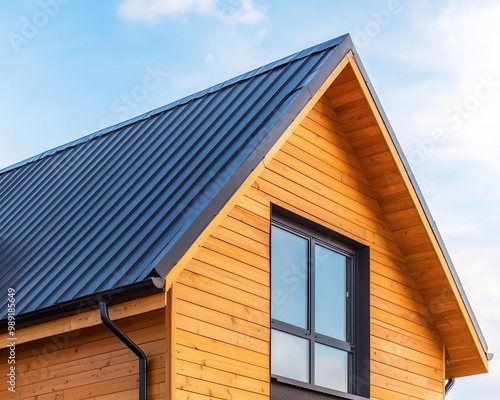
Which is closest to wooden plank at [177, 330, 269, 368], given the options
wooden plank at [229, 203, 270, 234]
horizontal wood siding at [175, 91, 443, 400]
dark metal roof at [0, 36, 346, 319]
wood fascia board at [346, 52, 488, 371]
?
horizontal wood siding at [175, 91, 443, 400]

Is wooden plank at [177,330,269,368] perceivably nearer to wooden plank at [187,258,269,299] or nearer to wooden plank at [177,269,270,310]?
wooden plank at [177,269,270,310]

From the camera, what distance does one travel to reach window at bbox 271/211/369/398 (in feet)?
36.3

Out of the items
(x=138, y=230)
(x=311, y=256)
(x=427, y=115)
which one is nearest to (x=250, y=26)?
(x=427, y=115)

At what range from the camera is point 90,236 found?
427 inches

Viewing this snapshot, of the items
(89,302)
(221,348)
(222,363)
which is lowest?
(222,363)

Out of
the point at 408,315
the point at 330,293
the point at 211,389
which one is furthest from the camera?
the point at 408,315

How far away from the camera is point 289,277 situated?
1136 cm

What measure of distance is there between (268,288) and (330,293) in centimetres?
155

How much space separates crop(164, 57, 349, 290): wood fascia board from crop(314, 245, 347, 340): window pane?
172cm

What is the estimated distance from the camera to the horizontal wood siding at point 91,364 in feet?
31.0

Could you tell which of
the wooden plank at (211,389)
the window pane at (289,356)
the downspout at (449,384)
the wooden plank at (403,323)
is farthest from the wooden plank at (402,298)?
the wooden plank at (211,389)

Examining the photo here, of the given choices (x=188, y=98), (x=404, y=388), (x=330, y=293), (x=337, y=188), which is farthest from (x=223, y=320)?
(x=188, y=98)

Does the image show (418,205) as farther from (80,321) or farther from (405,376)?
(80,321)

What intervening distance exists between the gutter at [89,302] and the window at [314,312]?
2.14 meters
